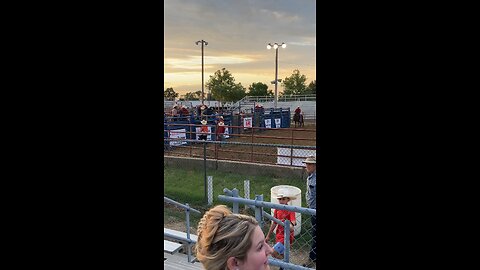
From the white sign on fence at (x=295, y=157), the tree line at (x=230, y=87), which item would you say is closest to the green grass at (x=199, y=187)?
the white sign on fence at (x=295, y=157)

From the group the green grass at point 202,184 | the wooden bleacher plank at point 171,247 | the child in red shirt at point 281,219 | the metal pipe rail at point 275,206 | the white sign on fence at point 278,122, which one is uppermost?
the white sign on fence at point 278,122

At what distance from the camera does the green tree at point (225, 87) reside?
52.7m

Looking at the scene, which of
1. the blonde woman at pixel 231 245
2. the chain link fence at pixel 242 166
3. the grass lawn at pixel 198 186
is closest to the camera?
the blonde woman at pixel 231 245

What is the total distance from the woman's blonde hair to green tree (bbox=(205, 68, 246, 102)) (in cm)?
5103

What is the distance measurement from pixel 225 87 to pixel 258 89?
23.6 ft

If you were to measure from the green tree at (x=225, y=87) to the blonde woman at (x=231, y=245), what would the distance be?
167 feet

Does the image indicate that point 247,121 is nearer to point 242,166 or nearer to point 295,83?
point 242,166

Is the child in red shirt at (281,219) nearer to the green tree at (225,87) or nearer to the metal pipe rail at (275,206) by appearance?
the metal pipe rail at (275,206)

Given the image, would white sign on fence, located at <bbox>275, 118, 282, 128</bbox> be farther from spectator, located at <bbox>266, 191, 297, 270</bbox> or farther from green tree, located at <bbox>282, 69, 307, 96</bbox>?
green tree, located at <bbox>282, 69, 307, 96</bbox>

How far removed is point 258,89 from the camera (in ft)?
192

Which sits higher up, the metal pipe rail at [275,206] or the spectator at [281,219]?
the metal pipe rail at [275,206]
